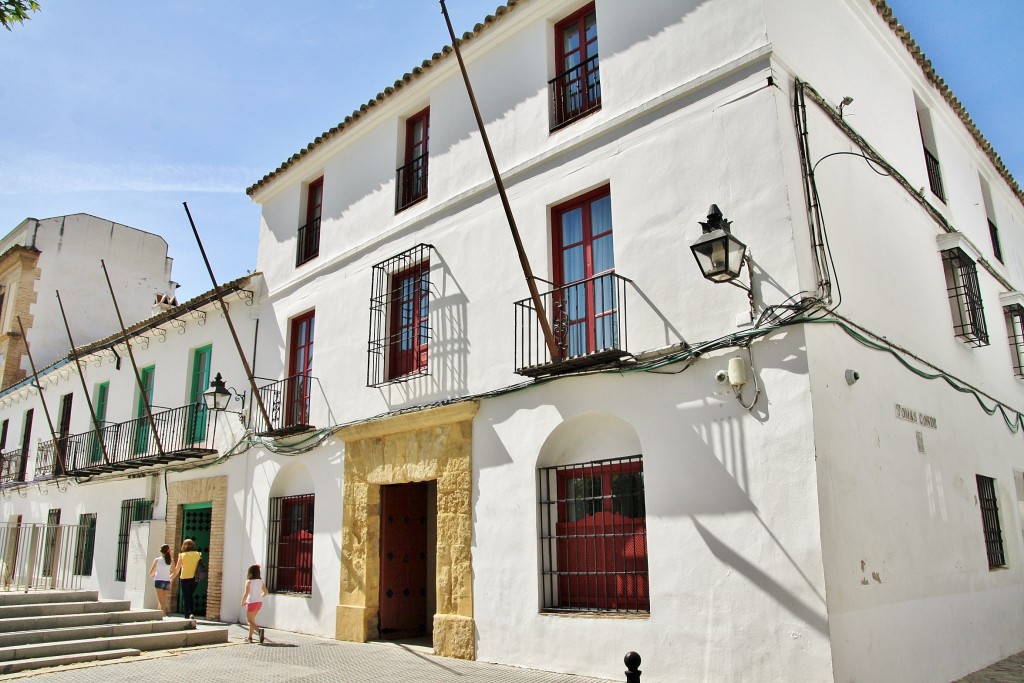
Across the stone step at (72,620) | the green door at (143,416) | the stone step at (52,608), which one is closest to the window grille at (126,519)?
the green door at (143,416)

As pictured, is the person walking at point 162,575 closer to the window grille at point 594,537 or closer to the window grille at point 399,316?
the window grille at point 399,316

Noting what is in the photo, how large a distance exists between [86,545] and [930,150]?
1673cm

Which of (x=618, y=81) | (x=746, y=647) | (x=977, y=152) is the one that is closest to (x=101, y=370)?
(x=618, y=81)

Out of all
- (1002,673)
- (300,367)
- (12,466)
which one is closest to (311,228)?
(300,367)

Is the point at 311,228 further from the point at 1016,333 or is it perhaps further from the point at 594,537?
the point at 1016,333

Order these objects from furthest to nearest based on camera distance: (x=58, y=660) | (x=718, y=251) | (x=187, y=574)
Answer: (x=187, y=574), (x=58, y=660), (x=718, y=251)

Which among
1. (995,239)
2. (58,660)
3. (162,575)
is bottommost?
(58,660)

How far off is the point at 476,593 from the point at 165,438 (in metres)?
8.57

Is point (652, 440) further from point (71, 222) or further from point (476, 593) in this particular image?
point (71, 222)

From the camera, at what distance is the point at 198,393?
14.0 m

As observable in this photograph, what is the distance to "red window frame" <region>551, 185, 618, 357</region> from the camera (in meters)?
7.55

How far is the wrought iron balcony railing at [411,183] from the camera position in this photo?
10406 millimetres

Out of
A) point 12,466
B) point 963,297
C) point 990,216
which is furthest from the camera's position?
point 12,466

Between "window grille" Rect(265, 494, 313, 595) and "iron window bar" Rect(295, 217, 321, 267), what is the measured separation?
3.72 meters
